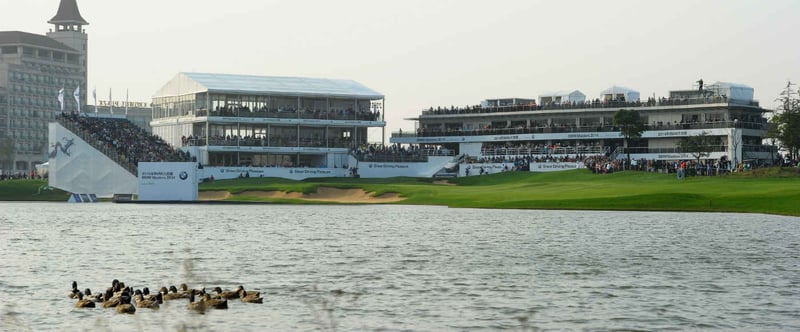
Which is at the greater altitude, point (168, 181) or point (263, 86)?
point (263, 86)

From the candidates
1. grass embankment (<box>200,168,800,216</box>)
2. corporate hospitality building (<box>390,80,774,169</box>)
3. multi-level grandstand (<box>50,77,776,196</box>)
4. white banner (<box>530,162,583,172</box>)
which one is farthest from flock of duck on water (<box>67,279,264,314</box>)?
corporate hospitality building (<box>390,80,774,169</box>)

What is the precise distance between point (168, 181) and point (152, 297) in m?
72.5

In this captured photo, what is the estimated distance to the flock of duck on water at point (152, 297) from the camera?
1297 inches

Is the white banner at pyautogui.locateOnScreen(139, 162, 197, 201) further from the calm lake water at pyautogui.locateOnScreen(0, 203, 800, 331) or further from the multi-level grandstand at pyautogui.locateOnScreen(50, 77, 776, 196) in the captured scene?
the calm lake water at pyautogui.locateOnScreen(0, 203, 800, 331)

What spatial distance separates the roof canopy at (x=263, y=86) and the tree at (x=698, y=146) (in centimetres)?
3929

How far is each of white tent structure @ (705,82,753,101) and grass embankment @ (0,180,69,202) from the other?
245 ft

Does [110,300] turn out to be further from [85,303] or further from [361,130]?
[361,130]

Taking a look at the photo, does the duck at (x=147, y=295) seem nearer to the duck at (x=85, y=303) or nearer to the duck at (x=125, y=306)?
the duck at (x=125, y=306)

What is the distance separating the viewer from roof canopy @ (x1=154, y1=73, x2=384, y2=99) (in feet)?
479

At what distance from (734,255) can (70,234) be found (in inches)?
1278

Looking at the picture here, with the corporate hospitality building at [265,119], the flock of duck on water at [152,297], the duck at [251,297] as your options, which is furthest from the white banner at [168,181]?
the duck at [251,297]

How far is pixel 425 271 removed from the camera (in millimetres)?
43188

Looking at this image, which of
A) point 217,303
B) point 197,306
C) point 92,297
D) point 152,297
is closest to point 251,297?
point 217,303

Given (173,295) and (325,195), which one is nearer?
(173,295)
